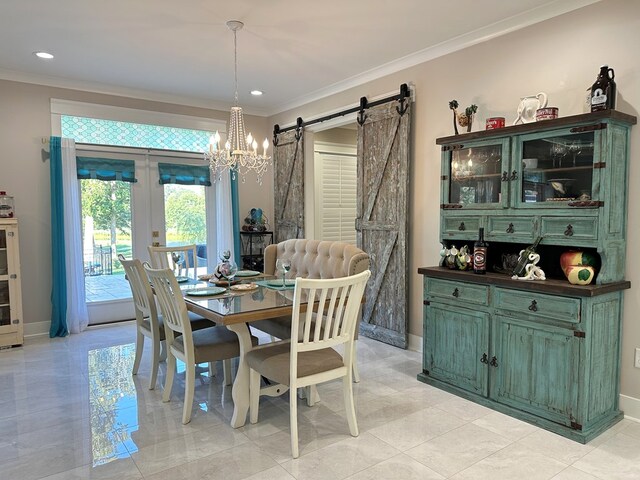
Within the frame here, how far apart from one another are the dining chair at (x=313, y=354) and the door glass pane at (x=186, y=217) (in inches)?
134

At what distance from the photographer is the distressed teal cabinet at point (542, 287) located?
2.53 m

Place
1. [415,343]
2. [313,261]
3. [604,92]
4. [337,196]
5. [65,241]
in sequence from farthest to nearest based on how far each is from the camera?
[337,196] < [65,241] < [415,343] < [313,261] < [604,92]

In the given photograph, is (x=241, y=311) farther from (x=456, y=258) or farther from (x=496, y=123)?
(x=496, y=123)

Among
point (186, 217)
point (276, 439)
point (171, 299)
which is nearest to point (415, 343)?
point (276, 439)

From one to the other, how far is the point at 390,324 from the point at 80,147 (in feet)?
13.1

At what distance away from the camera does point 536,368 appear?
106 inches

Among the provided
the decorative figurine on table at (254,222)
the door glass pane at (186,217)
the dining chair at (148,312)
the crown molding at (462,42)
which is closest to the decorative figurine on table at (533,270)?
the crown molding at (462,42)

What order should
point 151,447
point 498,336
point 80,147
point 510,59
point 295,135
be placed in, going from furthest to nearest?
point 295,135
point 80,147
point 510,59
point 498,336
point 151,447

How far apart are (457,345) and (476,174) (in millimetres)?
1270

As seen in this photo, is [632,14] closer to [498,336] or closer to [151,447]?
[498,336]

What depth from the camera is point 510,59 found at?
3.37 metres

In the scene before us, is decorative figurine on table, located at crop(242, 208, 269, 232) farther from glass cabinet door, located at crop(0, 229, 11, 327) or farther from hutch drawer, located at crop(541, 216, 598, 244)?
hutch drawer, located at crop(541, 216, 598, 244)

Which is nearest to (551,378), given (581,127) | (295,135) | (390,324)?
(581,127)

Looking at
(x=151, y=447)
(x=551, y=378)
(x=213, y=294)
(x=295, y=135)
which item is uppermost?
(x=295, y=135)
